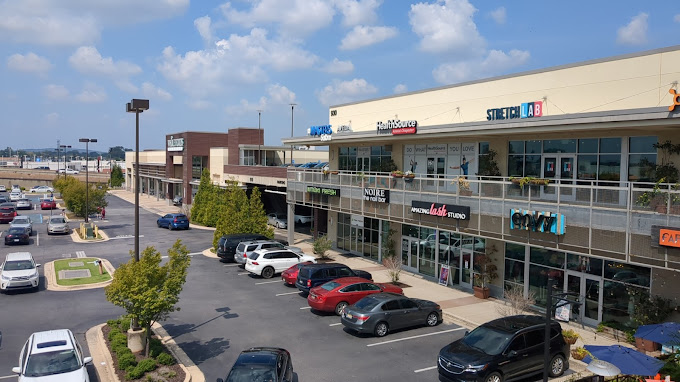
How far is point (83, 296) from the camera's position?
2469cm

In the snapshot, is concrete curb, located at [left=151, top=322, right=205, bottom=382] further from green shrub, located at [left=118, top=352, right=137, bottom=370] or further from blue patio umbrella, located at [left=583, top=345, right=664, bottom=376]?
blue patio umbrella, located at [left=583, top=345, right=664, bottom=376]

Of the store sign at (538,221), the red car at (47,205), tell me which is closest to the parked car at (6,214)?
the red car at (47,205)

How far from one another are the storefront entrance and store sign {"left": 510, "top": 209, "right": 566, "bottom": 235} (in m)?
3.02

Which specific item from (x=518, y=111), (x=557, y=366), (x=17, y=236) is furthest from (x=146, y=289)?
(x=17, y=236)

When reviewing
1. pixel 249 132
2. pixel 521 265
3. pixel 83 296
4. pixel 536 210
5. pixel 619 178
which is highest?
pixel 249 132

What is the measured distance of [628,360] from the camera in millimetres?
12414

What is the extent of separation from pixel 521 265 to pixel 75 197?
47.8 m

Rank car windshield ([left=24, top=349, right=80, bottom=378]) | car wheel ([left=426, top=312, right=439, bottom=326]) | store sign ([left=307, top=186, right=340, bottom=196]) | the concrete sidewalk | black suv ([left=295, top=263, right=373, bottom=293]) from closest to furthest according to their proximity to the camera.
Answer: car windshield ([left=24, top=349, right=80, bottom=378])
the concrete sidewalk
car wheel ([left=426, top=312, right=439, bottom=326])
black suv ([left=295, top=263, right=373, bottom=293])
store sign ([left=307, top=186, right=340, bottom=196])

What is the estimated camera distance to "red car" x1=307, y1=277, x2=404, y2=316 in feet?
69.6

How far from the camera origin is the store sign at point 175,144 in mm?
67875

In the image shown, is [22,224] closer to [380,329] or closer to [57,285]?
[57,285]

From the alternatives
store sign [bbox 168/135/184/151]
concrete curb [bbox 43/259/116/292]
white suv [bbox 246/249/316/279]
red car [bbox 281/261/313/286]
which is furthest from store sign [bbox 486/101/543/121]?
store sign [bbox 168/135/184/151]

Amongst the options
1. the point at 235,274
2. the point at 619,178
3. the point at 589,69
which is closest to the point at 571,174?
the point at 619,178

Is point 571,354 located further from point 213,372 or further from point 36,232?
point 36,232
